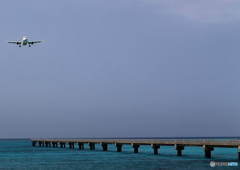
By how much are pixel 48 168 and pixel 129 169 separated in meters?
11.9

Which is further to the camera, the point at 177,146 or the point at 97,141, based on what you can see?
the point at 97,141

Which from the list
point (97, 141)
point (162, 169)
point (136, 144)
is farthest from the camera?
point (97, 141)

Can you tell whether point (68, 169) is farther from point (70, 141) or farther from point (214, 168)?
point (70, 141)

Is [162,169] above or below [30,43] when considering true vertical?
below

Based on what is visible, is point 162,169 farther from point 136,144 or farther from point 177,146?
point 136,144

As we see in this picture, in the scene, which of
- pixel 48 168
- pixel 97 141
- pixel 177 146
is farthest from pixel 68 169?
pixel 97 141

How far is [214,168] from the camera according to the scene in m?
55.3

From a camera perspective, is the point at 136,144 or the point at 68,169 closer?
the point at 68,169

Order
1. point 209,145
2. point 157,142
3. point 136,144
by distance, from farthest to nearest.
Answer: point 136,144, point 157,142, point 209,145

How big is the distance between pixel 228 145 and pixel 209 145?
6069 mm

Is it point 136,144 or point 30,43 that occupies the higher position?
point 30,43

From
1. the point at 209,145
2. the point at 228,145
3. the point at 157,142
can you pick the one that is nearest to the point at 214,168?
the point at 228,145

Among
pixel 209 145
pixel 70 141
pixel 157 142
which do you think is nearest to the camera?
pixel 209 145

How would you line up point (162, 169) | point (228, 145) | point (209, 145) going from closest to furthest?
point (162, 169) < point (228, 145) < point (209, 145)
